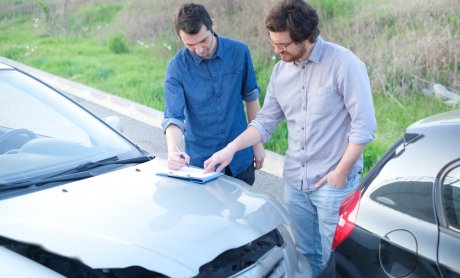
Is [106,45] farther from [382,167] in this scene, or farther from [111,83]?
[382,167]

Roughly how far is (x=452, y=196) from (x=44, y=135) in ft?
7.56

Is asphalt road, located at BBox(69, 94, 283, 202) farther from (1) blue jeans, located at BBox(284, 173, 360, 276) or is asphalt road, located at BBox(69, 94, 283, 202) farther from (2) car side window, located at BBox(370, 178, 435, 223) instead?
(2) car side window, located at BBox(370, 178, 435, 223)

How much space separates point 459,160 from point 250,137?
4.16 ft

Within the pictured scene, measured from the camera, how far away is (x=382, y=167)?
220cm

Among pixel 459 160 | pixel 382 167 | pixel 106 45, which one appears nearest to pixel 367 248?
pixel 382 167

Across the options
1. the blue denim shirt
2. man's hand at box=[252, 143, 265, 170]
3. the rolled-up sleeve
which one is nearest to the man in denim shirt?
the blue denim shirt

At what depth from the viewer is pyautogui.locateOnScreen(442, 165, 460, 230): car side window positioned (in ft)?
6.23

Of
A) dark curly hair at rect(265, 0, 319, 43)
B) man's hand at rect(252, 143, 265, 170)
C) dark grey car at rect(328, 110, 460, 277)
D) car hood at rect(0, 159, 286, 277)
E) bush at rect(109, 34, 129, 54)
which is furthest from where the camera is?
bush at rect(109, 34, 129, 54)

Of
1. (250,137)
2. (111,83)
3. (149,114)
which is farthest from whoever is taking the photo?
(111,83)

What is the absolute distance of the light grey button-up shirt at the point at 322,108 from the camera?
249 cm

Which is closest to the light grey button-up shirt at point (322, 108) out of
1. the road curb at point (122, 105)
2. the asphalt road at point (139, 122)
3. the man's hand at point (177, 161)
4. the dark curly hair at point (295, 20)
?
the dark curly hair at point (295, 20)

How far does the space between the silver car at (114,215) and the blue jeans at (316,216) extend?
5.4 inches

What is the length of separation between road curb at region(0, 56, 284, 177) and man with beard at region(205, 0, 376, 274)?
278 centimetres

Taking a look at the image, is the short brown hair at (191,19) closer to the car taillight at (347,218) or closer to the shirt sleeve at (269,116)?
the shirt sleeve at (269,116)
